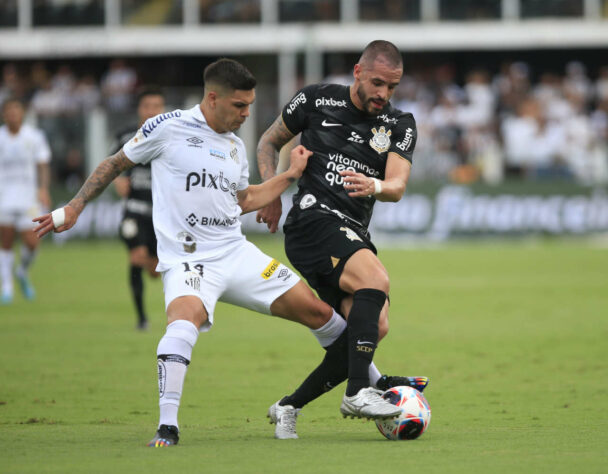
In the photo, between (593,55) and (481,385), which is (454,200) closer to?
(593,55)

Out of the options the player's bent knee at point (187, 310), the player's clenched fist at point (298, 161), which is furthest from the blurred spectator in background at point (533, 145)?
the player's bent knee at point (187, 310)

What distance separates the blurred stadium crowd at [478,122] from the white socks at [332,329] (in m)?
20.6

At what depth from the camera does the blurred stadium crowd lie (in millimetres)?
27844

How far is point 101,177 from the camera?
7.04 m

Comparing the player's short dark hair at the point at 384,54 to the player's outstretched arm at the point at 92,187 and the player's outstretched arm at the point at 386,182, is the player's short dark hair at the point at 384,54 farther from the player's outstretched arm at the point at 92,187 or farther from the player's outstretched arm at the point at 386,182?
the player's outstretched arm at the point at 92,187

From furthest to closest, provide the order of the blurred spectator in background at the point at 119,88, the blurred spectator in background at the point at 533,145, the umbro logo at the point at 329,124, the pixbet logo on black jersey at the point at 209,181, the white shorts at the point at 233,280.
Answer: the blurred spectator in background at the point at 119,88 < the blurred spectator in background at the point at 533,145 < the umbro logo at the point at 329,124 < the pixbet logo on black jersey at the point at 209,181 < the white shorts at the point at 233,280

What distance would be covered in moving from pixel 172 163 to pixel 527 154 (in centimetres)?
2212

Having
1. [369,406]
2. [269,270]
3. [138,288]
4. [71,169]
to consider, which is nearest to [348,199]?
[269,270]

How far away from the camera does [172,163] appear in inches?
277

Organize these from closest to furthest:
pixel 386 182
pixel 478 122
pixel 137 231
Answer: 1. pixel 386 182
2. pixel 137 231
3. pixel 478 122

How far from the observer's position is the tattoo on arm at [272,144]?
7879mm

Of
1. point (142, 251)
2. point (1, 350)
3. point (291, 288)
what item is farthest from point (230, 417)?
point (142, 251)

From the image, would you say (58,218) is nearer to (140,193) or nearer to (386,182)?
(386,182)

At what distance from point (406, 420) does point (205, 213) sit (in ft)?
5.99
